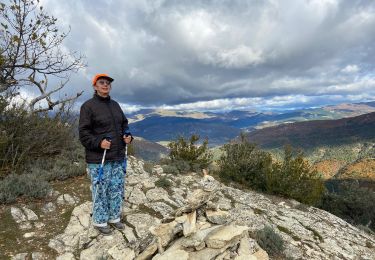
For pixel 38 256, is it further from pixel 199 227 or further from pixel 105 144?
pixel 199 227

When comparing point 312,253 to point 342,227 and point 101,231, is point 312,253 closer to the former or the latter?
point 342,227

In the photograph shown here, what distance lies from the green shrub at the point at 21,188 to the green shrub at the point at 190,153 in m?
6.35

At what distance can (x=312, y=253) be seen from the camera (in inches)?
299

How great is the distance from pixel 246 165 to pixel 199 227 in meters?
8.35

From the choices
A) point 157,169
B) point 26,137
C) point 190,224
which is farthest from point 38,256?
point 157,169

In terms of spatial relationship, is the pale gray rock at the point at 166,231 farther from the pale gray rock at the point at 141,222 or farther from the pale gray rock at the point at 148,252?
the pale gray rock at the point at 141,222

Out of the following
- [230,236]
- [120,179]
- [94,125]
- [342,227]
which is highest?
[94,125]

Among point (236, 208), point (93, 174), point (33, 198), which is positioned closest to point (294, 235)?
point (236, 208)

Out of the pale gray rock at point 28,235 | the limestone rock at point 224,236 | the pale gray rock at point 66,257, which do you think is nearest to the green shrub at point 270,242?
the limestone rock at point 224,236

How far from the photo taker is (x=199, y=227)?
5.98 metres

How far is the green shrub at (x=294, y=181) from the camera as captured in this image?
12.9m

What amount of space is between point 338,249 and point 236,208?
3.14 meters

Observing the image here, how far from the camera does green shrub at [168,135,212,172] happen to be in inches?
562

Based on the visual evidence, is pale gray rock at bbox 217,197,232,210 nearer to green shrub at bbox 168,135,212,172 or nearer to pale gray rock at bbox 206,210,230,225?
green shrub at bbox 168,135,212,172
